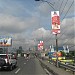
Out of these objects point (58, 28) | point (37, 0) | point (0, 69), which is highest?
point (37, 0)

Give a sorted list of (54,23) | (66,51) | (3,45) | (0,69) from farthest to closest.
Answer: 1. (66,51)
2. (3,45)
3. (0,69)
4. (54,23)

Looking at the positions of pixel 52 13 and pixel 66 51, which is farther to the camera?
pixel 66 51

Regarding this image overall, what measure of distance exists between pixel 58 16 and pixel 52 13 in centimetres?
78

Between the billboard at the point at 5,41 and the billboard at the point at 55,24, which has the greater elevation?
the billboard at the point at 5,41

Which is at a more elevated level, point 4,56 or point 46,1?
point 46,1

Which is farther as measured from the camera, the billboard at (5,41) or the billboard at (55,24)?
the billboard at (5,41)

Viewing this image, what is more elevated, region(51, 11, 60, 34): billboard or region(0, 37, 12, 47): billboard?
region(0, 37, 12, 47): billboard

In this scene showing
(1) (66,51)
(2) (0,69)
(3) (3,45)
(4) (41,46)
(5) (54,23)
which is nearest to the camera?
(5) (54,23)

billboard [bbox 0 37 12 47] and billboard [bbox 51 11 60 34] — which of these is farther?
billboard [bbox 0 37 12 47]

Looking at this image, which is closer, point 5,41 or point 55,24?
point 55,24

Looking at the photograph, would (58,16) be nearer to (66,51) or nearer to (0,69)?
(0,69)

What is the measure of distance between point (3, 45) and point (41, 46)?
5115cm

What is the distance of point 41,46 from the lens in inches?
2987

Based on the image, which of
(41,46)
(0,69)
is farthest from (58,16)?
(41,46)
